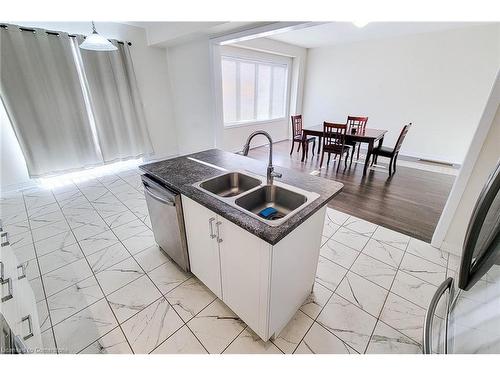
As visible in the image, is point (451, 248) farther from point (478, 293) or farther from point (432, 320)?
point (478, 293)

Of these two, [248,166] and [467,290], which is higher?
[248,166]

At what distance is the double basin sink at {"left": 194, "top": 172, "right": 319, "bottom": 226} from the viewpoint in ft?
4.10

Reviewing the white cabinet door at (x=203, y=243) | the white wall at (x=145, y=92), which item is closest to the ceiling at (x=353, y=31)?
the white wall at (x=145, y=92)

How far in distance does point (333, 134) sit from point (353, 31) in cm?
224

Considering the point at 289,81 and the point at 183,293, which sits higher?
the point at 289,81

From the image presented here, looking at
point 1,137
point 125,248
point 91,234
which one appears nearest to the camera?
point 125,248

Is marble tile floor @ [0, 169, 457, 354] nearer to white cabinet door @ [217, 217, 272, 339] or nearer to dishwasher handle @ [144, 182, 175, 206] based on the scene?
white cabinet door @ [217, 217, 272, 339]

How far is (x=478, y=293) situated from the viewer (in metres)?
0.81

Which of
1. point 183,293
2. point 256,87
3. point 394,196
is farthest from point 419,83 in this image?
point 183,293
